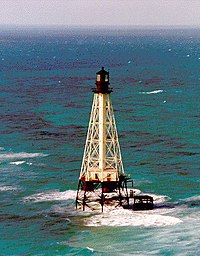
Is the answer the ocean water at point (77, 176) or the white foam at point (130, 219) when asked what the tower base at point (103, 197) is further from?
the white foam at point (130, 219)

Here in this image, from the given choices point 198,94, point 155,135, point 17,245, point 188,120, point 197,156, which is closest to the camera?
point 17,245

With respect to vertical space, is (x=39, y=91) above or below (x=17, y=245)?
above

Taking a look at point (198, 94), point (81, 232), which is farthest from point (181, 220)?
point (198, 94)

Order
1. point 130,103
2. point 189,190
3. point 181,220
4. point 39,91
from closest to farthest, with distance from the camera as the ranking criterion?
point 181,220, point 189,190, point 130,103, point 39,91

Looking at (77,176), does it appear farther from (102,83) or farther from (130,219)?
(130,219)

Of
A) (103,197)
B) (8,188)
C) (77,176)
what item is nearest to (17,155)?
(77,176)

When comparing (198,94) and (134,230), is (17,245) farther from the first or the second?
(198,94)

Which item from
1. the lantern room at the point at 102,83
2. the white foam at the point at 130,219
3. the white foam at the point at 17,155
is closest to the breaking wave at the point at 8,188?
the white foam at the point at 130,219
